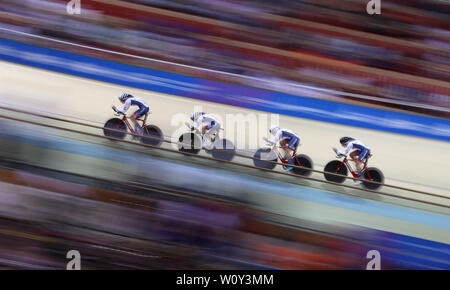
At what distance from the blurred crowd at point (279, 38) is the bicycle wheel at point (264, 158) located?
166cm

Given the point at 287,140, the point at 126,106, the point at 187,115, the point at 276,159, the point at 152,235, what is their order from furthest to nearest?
1. the point at 187,115
2. the point at 126,106
3. the point at 287,140
4. the point at 276,159
5. the point at 152,235

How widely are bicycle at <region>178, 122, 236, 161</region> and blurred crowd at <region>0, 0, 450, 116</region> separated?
62.8 inches

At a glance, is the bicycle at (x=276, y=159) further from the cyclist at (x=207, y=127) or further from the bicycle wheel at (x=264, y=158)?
the cyclist at (x=207, y=127)

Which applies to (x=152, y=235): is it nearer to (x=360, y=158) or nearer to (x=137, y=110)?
A: (x=137, y=110)

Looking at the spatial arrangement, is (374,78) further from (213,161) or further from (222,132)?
(213,161)

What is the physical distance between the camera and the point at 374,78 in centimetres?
807

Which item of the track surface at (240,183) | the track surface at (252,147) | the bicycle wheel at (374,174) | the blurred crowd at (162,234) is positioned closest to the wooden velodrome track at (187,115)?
the track surface at (252,147)

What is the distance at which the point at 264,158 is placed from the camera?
649 cm

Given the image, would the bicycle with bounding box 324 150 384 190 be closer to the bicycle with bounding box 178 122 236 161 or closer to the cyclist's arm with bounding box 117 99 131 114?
the bicycle with bounding box 178 122 236 161

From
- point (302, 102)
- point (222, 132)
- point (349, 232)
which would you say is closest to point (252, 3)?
point (302, 102)

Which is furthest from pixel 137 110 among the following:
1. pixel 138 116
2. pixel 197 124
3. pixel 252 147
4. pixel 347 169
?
pixel 347 169

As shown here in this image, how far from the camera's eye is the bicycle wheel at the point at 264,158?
6.24 meters

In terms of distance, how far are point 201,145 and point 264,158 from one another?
0.75m

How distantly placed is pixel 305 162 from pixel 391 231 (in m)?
1.49
